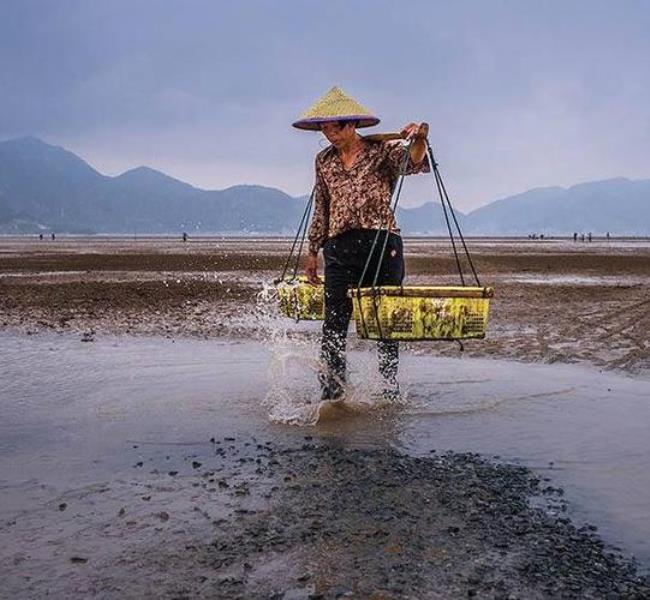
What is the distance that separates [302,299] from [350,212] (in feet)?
3.46

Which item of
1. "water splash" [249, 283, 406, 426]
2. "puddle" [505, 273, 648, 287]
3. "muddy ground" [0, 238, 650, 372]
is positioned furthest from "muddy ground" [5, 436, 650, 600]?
"puddle" [505, 273, 648, 287]

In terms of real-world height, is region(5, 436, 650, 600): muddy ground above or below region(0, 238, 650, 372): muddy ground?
below

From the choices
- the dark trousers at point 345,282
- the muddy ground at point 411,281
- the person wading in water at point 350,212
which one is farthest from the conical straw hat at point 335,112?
the muddy ground at point 411,281

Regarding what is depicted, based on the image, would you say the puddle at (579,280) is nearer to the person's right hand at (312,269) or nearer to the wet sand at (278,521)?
the person's right hand at (312,269)

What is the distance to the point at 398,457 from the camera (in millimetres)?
4590

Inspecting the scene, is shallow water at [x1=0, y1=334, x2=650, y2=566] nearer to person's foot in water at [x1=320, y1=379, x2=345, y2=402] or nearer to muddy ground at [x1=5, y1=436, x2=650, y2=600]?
person's foot in water at [x1=320, y1=379, x2=345, y2=402]

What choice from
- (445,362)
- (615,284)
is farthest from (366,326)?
(615,284)

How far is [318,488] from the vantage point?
3.97 m

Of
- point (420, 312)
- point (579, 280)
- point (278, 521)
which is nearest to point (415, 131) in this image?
point (420, 312)

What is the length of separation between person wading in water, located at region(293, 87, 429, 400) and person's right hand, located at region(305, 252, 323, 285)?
233 mm

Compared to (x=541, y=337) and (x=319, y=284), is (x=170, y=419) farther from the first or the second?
(x=541, y=337)

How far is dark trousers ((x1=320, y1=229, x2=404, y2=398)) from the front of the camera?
586cm

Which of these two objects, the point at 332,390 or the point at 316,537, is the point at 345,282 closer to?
the point at 332,390

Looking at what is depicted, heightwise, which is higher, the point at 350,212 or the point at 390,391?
the point at 350,212
